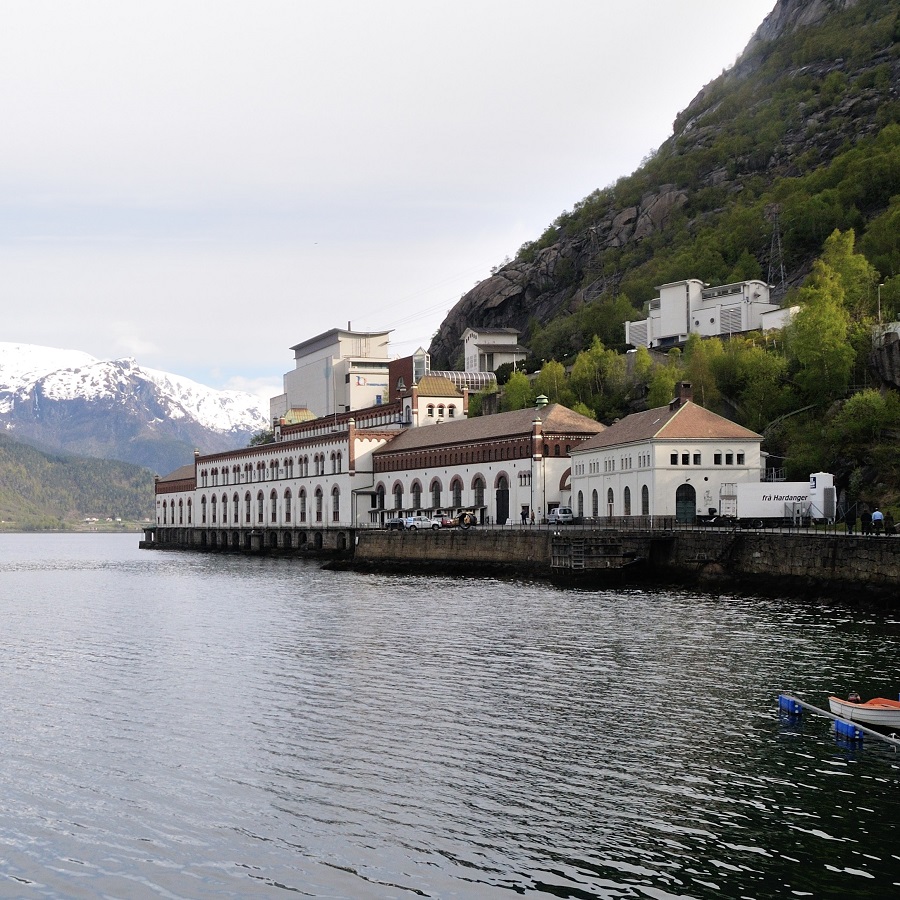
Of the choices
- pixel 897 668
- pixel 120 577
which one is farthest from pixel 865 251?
pixel 897 668

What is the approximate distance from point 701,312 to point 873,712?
112269 millimetres

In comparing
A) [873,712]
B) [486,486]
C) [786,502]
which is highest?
[486,486]

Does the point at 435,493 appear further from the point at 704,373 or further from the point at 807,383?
the point at 807,383

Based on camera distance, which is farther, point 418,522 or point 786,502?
point 418,522

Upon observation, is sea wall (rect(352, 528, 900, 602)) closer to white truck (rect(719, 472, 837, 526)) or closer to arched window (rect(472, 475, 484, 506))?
white truck (rect(719, 472, 837, 526))

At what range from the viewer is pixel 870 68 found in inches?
7785

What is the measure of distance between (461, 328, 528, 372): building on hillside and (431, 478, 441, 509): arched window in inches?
1962

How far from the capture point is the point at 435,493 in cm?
12756

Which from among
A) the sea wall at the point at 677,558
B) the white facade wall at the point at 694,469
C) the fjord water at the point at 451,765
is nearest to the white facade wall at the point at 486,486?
the sea wall at the point at 677,558

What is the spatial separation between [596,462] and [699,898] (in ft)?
273

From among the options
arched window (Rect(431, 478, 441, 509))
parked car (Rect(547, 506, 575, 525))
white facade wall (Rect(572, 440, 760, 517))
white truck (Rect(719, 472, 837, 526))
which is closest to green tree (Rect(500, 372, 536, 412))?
arched window (Rect(431, 478, 441, 509))

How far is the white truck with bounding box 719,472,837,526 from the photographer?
79312 millimetres

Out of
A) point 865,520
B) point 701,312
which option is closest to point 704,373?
point 701,312

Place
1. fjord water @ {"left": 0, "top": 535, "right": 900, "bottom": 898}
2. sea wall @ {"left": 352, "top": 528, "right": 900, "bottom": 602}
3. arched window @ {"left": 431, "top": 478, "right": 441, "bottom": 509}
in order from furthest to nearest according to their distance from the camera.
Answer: arched window @ {"left": 431, "top": 478, "right": 441, "bottom": 509}, sea wall @ {"left": 352, "top": 528, "right": 900, "bottom": 602}, fjord water @ {"left": 0, "top": 535, "right": 900, "bottom": 898}
